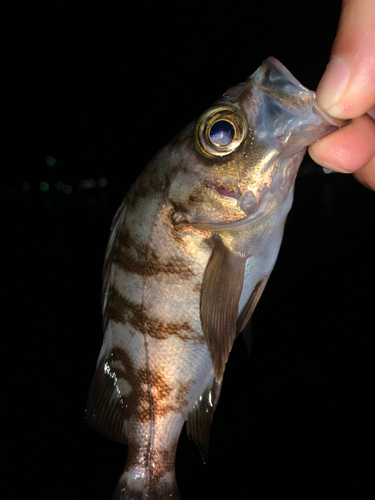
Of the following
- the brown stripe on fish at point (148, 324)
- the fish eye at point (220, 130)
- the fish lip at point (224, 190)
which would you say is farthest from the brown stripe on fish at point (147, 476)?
the fish eye at point (220, 130)

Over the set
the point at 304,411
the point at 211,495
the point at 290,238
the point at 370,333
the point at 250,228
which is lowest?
the point at 211,495

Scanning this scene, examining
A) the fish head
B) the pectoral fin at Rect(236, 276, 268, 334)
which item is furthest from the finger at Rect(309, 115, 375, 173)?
the pectoral fin at Rect(236, 276, 268, 334)

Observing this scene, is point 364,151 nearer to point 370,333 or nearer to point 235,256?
point 235,256

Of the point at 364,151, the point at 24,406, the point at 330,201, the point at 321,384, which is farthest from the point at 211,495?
the point at 330,201

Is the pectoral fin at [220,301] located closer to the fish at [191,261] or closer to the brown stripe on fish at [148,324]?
the fish at [191,261]

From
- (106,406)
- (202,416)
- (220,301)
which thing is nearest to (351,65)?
(220,301)

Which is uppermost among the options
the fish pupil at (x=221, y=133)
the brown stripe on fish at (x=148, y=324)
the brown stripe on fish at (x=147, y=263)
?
the fish pupil at (x=221, y=133)

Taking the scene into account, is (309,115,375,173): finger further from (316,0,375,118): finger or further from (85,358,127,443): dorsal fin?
(85,358,127,443): dorsal fin

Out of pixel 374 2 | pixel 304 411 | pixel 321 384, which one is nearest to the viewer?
pixel 374 2
